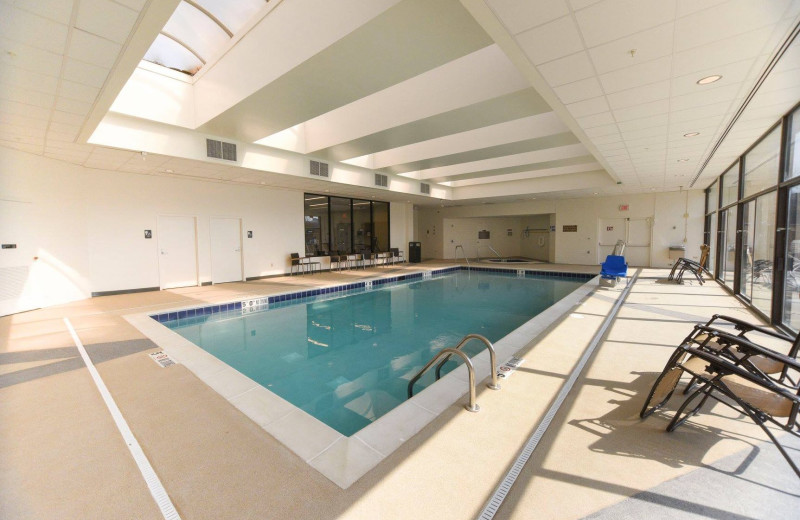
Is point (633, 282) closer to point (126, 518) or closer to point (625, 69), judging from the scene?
point (625, 69)

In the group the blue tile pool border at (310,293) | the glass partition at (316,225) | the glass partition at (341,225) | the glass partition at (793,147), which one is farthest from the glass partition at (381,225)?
the glass partition at (793,147)

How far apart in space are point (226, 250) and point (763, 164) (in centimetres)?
1051

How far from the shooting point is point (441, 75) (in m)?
4.38

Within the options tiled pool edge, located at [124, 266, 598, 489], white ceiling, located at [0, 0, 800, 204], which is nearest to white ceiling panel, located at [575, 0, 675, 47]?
white ceiling, located at [0, 0, 800, 204]

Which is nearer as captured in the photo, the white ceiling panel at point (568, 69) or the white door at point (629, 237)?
the white ceiling panel at point (568, 69)

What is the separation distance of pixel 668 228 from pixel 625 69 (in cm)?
1070

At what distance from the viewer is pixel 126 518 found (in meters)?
1.41

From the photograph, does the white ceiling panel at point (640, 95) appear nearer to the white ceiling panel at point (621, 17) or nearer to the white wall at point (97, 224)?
the white ceiling panel at point (621, 17)

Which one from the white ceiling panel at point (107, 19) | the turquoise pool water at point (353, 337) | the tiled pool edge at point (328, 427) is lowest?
the turquoise pool water at point (353, 337)

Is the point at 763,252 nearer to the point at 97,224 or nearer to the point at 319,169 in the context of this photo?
the point at 319,169

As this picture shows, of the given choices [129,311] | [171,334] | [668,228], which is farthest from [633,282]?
[129,311]

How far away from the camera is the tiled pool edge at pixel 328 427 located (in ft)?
5.75

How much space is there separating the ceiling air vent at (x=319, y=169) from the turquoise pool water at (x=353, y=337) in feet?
9.40

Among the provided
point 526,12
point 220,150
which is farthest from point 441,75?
point 220,150
